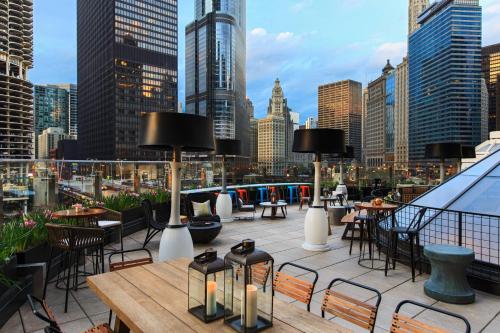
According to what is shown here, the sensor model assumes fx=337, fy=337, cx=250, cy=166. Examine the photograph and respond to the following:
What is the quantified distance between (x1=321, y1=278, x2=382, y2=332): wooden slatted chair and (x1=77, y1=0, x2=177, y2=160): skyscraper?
103320mm

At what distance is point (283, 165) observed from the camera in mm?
15898

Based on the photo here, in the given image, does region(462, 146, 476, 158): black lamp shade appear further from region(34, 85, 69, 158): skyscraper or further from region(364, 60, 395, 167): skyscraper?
region(34, 85, 69, 158): skyscraper

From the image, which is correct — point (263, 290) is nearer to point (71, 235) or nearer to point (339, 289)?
point (339, 289)

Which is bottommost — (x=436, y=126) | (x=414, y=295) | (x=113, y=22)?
(x=414, y=295)

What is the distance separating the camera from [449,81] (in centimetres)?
8750

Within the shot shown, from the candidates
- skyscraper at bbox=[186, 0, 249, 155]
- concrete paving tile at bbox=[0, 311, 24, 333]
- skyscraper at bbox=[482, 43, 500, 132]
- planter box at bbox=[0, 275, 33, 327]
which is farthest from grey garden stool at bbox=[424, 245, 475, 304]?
skyscraper at bbox=[186, 0, 249, 155]

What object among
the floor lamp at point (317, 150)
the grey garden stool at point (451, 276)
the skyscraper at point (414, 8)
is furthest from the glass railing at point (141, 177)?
the skyscraper at point (414, 8)

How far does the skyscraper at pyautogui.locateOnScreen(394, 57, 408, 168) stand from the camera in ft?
350

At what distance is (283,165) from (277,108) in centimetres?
8329

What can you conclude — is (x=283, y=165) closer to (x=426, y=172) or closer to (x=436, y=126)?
(x=426, y=172)

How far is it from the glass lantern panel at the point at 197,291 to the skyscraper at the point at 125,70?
10333 cm

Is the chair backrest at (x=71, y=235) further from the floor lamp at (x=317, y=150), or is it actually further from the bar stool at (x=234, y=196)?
the bar stool at (x=234, y=196)

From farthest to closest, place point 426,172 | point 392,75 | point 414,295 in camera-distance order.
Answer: point 392,75 → point 426,172 → point 414,295

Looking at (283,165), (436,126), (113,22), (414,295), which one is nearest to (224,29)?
(113,22)
